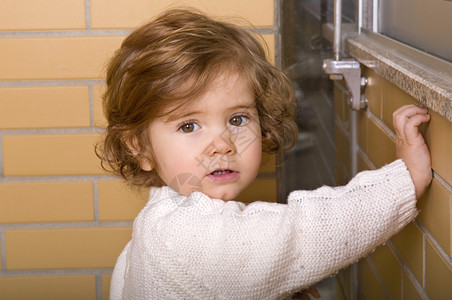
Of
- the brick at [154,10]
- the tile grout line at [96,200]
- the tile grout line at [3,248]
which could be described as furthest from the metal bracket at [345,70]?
the tile grout line at [3,248]

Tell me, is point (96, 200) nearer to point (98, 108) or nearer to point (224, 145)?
point (98, 108)

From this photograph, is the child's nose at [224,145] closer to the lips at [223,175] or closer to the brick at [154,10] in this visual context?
the lips at [223,175]

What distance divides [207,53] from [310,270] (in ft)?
1.47

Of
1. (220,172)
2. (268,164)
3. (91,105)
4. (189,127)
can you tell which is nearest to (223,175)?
(220,172)

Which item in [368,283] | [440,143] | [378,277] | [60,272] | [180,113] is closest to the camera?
[440,143]

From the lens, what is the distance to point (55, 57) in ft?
5.53

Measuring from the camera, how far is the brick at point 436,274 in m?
1.04

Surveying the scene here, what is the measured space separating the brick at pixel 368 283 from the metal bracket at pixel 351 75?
39cm

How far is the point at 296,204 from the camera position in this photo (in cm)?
115

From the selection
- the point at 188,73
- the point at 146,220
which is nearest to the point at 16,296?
the point at 146,220

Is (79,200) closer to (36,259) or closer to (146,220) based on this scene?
(36,259)

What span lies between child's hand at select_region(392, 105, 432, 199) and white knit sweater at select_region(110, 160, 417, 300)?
14 mm

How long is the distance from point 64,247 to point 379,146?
0.88 metres

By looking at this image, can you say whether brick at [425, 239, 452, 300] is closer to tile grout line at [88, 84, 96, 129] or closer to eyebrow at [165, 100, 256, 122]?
eyebrow at [165, 100, 256, 122]
